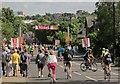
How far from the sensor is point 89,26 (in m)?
103

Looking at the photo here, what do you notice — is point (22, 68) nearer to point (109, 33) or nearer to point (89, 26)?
point (109, 33)

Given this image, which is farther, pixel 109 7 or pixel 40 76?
pixel 109 7

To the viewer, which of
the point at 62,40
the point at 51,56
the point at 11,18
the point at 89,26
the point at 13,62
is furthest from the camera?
the point at 62,40

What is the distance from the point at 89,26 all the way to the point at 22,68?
8051cm

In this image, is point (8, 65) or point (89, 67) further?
point (89, 67)

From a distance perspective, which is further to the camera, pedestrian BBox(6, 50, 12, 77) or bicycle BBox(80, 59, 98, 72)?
bicycle BBox(80, 59, 98, 72)

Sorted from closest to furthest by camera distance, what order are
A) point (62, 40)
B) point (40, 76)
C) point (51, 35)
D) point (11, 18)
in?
point (40, 76)
point (11, 18)
point (62, 40)
point (51, 35)

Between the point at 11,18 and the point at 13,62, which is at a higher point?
the point at 11,18

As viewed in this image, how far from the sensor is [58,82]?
20.5m

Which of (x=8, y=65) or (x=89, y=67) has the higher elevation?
(x=8, y=65)

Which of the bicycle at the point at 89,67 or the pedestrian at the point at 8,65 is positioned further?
the bicycle at the point at 89,67

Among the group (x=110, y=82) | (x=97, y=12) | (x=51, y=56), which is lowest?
(x=110, y=82)

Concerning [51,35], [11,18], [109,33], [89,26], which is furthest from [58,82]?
[51,35]

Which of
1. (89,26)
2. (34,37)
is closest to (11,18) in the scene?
(89,26)
